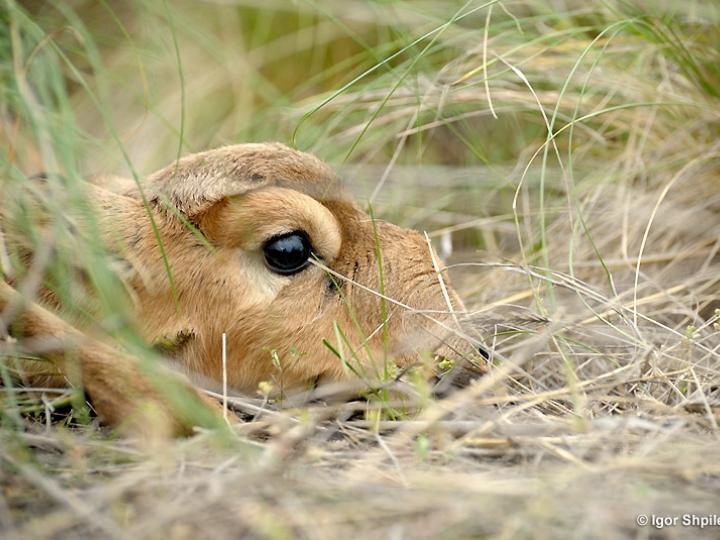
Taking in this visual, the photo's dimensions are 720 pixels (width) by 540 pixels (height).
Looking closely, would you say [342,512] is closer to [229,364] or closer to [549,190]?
[229,364]

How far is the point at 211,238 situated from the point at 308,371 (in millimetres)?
493

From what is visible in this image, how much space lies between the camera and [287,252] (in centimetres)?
278

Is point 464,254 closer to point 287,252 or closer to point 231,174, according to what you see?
point 287,252

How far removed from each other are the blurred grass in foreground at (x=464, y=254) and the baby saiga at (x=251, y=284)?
0.12 meters

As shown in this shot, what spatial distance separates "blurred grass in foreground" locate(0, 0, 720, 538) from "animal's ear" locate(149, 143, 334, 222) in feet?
0.53

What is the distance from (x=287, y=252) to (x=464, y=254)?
1450 millimetres

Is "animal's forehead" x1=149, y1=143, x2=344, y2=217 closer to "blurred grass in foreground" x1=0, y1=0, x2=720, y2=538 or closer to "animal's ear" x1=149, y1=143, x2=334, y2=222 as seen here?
"animal's ear" x1=149, y1=143, x2=334, y2=222

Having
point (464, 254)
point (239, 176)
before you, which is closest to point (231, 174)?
point (239, 176)

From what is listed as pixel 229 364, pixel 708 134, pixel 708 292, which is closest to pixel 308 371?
pixel 229 364

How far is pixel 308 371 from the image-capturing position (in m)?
2.75

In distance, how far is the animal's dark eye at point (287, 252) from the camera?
2.77 m
